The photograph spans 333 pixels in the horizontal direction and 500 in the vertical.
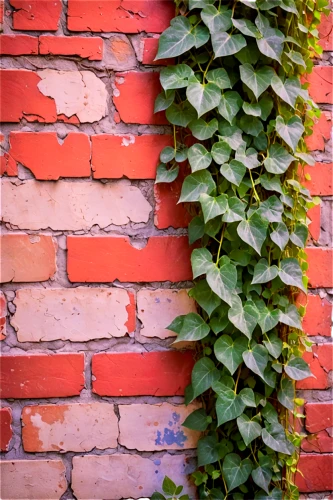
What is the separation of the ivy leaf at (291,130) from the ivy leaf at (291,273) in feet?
0.71

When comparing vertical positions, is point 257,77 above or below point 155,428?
above

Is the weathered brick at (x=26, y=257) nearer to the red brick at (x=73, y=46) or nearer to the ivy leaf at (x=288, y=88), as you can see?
the red brick at (x=73, y=46)

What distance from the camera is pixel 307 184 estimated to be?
1.01m

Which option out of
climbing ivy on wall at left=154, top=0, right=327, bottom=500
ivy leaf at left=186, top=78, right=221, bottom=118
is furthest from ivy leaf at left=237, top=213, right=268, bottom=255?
ivy leaf at left=186, top=78, right=221, bottom=118

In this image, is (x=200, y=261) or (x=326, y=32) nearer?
(x=200, y=261)

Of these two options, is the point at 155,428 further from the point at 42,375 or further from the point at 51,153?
the point at 51,153

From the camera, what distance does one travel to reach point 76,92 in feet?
3.12

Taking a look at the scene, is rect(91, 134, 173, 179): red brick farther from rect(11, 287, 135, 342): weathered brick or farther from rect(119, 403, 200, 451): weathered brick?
rect(119, 403, 200, 451): weathered brick

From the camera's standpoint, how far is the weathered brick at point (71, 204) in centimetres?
95

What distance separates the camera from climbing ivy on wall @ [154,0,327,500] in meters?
0.91

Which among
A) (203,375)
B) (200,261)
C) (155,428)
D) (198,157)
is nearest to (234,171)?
(198,157)

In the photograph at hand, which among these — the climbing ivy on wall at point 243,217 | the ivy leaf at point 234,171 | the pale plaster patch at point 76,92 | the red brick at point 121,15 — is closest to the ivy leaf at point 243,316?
the climbing ivy on wall at point 243,217

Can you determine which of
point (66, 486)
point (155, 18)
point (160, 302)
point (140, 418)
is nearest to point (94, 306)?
point (160, 302)

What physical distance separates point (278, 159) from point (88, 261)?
16.3 inches
